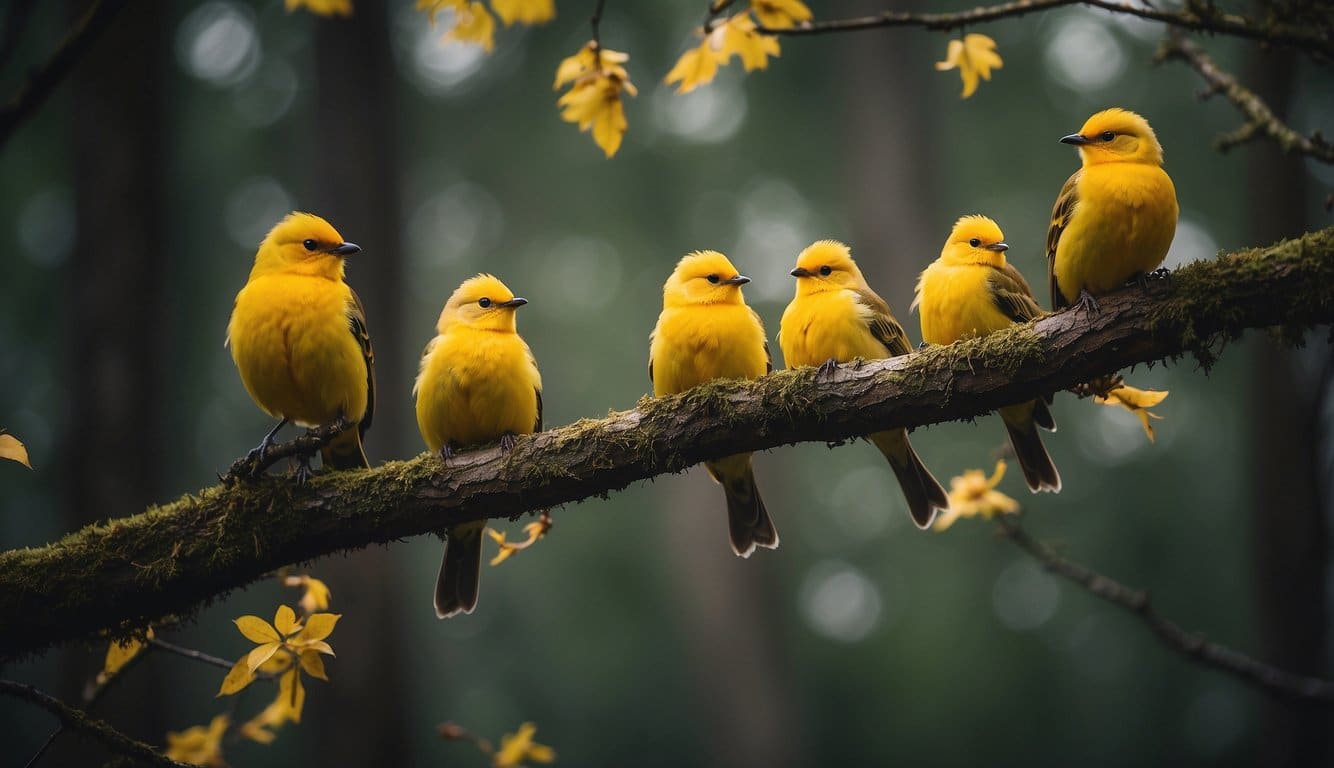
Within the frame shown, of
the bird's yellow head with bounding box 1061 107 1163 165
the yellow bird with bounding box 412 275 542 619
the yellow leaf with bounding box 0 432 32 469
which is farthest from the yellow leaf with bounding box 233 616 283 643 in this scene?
the bird's yellow head with bounding box 1061 107 1163 165

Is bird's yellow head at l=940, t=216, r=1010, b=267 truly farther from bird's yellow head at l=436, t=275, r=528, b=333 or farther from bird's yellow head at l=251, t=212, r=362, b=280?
bird's yellow head at l=251, t=212, r=362, b=280

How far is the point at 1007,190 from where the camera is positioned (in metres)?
17.7

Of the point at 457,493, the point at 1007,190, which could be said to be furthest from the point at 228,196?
the point at 457,493

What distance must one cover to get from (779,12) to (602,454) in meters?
1.93

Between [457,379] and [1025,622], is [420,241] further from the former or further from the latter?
[457,379]

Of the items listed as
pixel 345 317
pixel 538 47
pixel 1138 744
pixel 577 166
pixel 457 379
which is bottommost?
pixel 1138 744

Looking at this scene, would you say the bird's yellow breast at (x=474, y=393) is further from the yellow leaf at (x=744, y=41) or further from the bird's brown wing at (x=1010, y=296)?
the bird's brown wing at (x=1010, y=296)

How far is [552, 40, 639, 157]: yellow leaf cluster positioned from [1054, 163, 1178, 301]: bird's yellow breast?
1996mm

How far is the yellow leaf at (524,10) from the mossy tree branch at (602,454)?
5.78ft

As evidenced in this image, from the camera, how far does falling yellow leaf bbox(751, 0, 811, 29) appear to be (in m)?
3.71

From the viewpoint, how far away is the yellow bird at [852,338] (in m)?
4.92

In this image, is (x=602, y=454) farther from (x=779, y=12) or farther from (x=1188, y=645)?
(x=1188, y=645)

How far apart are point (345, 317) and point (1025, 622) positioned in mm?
16609

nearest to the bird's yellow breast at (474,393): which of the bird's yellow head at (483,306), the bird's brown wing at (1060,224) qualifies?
the bird's yellow head at (483,306)
